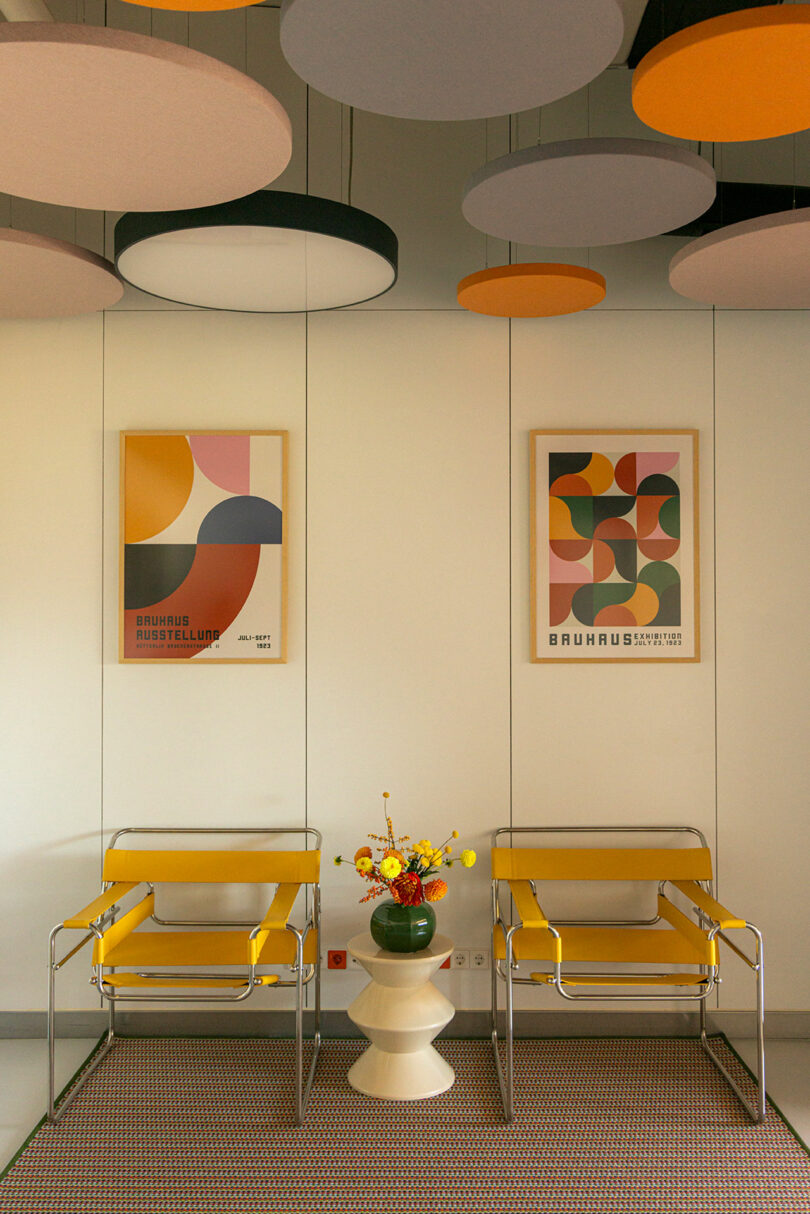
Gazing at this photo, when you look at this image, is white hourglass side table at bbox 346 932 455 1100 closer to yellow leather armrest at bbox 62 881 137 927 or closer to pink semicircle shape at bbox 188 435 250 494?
yellow leather armrest at bbox 62 881 137 927

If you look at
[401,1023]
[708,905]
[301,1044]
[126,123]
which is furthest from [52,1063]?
[126,123]

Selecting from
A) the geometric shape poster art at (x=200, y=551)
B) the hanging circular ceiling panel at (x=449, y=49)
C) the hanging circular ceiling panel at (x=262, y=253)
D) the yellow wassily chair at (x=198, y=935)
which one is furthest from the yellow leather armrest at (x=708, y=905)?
the hanging circular ceiling panel at (x=449, y=49)

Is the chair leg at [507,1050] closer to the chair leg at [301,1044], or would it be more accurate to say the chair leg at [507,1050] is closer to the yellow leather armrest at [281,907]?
the chair leg at [301,1044]

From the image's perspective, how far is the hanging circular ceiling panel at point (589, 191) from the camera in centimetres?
214

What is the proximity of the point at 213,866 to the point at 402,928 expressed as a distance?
87cm

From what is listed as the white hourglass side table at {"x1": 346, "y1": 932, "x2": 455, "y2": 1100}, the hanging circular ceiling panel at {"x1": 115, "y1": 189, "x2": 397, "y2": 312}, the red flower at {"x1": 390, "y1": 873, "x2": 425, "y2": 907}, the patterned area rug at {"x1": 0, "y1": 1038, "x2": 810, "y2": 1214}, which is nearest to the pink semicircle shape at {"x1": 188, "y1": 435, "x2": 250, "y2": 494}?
the hanging circular ceiling panel at {"x1": 115, "y1": 189, "x2": 397, "y2": 312}

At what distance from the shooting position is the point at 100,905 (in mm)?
3234

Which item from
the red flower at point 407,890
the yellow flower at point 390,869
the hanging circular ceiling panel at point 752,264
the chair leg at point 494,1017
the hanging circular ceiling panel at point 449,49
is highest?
the hanging circular ceiling panel at point 449,49

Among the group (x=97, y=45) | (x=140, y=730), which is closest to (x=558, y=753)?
(x=140, y=730)

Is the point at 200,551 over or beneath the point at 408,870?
over

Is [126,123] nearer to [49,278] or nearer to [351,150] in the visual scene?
[49,278]

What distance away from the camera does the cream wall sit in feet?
12.0

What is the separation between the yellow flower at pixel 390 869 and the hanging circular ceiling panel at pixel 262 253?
2.04 m

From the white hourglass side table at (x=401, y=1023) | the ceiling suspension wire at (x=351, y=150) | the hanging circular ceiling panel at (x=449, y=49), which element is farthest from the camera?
the ceiling suspension wire at (x=351, y=150)
